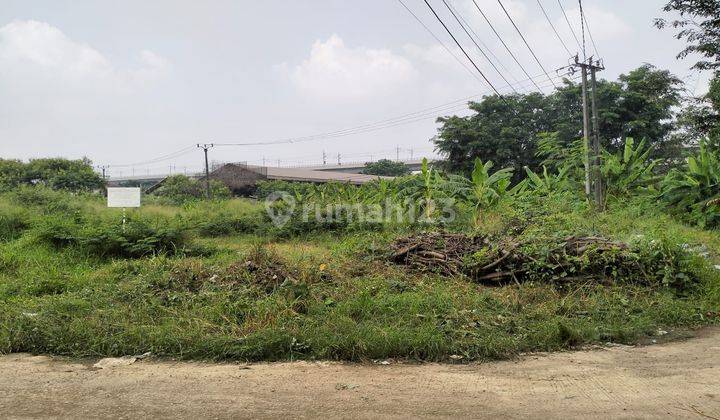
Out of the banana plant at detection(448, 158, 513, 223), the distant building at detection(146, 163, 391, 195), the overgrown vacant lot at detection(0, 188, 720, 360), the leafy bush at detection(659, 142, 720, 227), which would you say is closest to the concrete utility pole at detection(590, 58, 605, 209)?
the leafy bush at detection(659, 142, 720, 227)

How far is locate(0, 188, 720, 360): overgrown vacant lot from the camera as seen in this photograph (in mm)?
4477

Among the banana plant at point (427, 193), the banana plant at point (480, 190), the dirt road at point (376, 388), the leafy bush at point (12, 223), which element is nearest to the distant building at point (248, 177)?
the banana plant at point (427, 193)

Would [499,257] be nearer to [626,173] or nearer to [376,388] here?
[376,388]

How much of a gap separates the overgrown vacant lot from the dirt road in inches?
9.8

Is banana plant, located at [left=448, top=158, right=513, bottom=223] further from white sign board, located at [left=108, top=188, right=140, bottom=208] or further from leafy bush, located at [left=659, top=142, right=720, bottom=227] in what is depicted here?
white sign board, located at [left=108, top=188, right=140, bottom=208]

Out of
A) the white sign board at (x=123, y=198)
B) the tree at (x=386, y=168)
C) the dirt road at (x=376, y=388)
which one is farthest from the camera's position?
the tree at (x=386, y=168)

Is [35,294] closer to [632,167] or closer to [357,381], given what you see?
[357,381]

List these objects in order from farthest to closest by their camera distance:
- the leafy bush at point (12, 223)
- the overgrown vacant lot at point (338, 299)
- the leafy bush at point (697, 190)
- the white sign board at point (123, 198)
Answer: the leafy bush at point (697, 190) → the leafy bush at point (12, 223) → the white sign board at point (123, 198) → the overgrown vacant lot at point (338, 299)

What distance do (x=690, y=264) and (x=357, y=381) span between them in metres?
5.12

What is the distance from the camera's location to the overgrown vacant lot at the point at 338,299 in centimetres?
448

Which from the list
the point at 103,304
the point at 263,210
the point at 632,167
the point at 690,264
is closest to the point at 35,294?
the point at 103,304

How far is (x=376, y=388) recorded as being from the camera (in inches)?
142

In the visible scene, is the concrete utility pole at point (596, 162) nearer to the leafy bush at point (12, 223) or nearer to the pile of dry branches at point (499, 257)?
the pile of dry branches at point (499, 257)

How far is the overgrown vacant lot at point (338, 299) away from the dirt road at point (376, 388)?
9.8 inches
